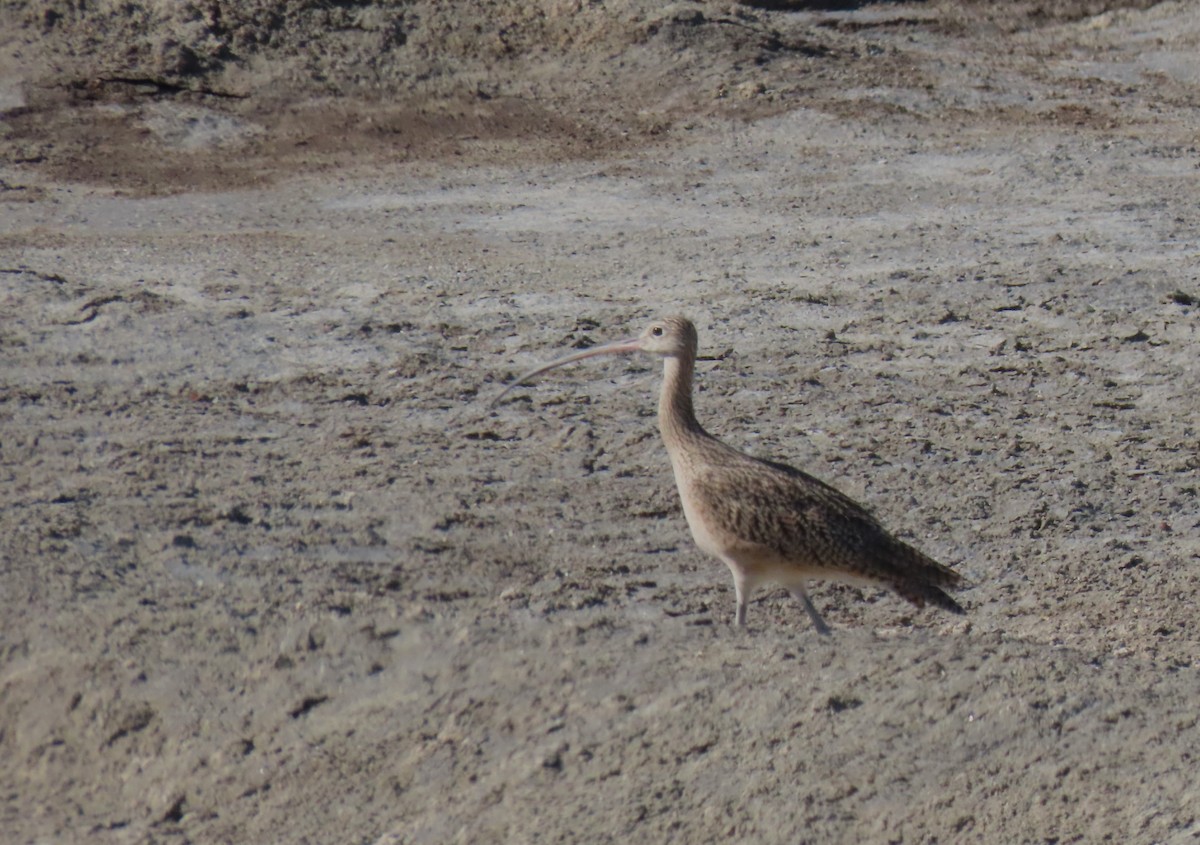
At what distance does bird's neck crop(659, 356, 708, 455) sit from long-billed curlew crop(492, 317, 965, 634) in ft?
0.79

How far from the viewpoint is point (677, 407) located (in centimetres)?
744

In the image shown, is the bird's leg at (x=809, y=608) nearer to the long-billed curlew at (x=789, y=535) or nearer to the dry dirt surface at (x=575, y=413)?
the long-billed curlew at (x=789, y=535)

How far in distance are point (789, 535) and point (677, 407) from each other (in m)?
0.95

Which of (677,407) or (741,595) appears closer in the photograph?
(741,595)

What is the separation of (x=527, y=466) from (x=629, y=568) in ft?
4.02

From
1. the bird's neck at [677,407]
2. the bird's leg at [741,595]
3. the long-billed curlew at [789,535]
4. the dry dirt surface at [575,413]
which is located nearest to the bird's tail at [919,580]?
the long-billed curlew at [789,535]

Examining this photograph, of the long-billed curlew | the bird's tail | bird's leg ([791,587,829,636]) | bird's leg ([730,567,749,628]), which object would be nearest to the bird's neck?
the long-billed curlew

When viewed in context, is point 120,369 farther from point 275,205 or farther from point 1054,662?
point 1054,662

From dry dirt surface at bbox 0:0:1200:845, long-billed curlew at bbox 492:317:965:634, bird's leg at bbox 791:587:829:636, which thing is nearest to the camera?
dry dirt surface at bbox 0:0:1200:845

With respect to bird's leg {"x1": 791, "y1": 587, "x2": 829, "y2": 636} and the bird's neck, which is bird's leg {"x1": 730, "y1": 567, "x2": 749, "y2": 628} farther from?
the bird's neck

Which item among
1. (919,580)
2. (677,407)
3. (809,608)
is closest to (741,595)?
(809,608)

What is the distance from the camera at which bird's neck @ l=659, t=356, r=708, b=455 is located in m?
7.35

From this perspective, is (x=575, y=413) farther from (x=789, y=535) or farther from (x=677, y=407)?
(x=789, y=535)

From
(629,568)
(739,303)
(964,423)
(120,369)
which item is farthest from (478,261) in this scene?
(629,568)
